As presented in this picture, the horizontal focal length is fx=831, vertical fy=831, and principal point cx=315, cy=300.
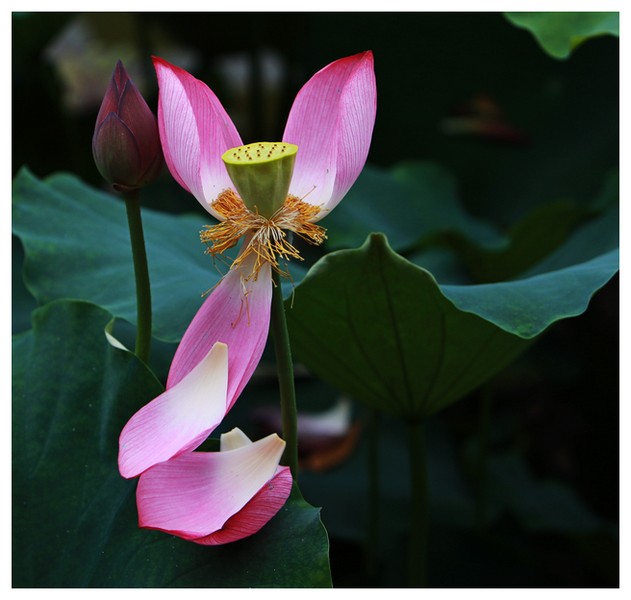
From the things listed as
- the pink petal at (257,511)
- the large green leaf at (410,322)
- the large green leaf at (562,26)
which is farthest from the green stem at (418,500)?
the large green leaf at (562,26)

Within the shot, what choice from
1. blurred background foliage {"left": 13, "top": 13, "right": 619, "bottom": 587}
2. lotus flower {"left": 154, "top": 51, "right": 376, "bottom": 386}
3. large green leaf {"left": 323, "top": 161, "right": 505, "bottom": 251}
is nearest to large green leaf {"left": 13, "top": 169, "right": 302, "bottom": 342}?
blurred background foliage {"left": 13, "top": 13, "right": 619, "bottom": 587}

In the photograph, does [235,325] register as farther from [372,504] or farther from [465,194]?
[465,194]

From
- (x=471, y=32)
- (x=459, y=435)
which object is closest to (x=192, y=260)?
(x=459, y=435)

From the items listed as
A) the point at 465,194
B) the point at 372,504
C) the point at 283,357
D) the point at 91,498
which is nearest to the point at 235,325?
the point at 283,357

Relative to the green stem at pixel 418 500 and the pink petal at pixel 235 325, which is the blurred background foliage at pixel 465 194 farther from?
the pink petal at pixel 235 325

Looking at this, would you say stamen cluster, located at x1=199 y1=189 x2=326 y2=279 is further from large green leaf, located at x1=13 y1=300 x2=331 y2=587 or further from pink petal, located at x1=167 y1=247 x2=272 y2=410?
large green leaf, located at x1=13 y1=300 x2=331 y2=587

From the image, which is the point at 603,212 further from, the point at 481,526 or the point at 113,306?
the point at 113,306

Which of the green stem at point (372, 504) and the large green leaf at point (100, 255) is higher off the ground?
the large green leaf at point (100, 255)
